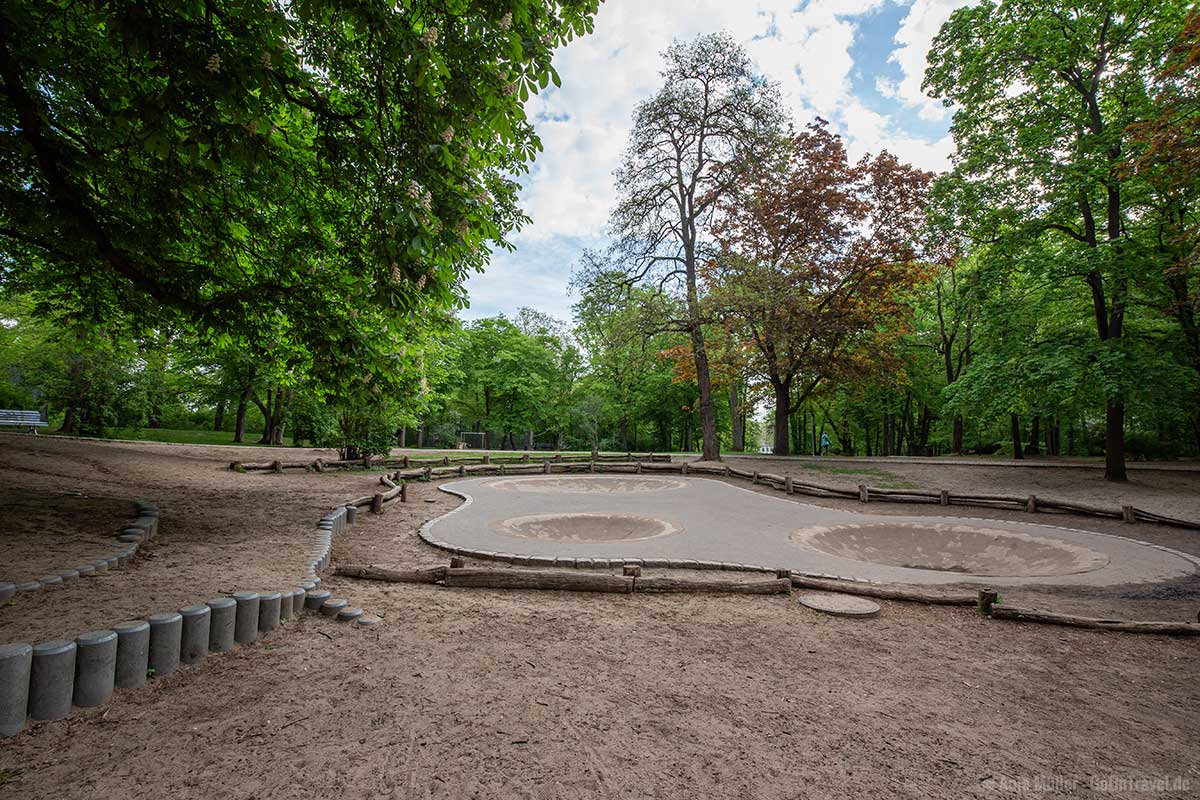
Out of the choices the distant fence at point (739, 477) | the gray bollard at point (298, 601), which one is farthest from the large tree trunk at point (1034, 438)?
the gray bollard at point (298, 601)

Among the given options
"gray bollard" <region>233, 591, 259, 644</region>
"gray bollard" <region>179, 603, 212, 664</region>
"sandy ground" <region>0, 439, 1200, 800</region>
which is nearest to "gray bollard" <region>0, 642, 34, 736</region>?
"sandy ground" <region>0, 439, 1200, 800</region>

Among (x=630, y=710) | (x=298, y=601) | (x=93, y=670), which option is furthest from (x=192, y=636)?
(x=630, y=710)

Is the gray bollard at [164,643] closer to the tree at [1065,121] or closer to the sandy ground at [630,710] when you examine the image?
the sandy ground at [630,710]

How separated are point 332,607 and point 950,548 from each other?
407 inches

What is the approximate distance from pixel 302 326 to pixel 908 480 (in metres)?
16.6

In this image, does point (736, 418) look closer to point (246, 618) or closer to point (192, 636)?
point (246, 618)

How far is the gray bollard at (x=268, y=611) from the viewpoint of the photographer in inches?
153

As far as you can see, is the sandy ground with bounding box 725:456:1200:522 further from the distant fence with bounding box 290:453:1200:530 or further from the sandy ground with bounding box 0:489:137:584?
the sandy ground with bounding box 0:489:137:584

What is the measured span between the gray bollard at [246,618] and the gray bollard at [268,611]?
110mm

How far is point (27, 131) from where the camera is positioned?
509cm

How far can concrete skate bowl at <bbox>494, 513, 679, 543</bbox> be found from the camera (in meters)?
9.31

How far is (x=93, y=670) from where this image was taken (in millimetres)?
2752

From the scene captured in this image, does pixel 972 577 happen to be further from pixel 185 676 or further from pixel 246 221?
pixel 246 221

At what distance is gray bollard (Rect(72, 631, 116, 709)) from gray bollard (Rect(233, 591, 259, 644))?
2.80 ft
